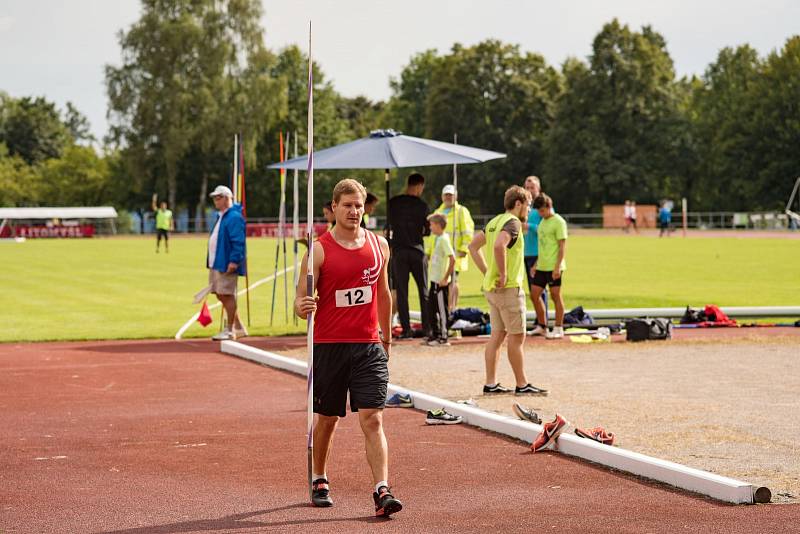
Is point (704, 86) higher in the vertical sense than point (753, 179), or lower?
higher

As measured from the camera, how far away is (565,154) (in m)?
90.0

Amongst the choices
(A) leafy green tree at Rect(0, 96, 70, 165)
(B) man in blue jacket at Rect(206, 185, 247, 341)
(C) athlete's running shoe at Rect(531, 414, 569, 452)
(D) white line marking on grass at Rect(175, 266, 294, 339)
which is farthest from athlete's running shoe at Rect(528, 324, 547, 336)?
(A) leafy green tree at Rect(0, 96, 70, 165)

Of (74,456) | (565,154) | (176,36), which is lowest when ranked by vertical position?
(74,456)

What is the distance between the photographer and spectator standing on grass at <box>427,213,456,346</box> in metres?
16.4

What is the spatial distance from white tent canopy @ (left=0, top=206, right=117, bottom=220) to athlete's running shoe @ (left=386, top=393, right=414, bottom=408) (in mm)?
75323

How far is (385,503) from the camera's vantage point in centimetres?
668

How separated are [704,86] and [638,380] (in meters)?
97.6

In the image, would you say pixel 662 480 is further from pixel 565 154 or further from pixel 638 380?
pixel 565 154

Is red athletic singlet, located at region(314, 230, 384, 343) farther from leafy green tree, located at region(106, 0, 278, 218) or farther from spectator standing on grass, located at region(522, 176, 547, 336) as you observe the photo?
leafy green tree, located at region(106, 0, 278, 218)

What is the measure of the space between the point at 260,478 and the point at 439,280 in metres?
8.57

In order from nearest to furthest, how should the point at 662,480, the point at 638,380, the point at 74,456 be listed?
the point at 662,480 < the point at 74,456 < the point at 638,380

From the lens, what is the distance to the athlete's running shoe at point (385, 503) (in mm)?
6680

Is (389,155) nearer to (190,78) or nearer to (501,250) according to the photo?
(501,250)

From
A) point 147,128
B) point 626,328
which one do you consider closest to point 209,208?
point 147,128
